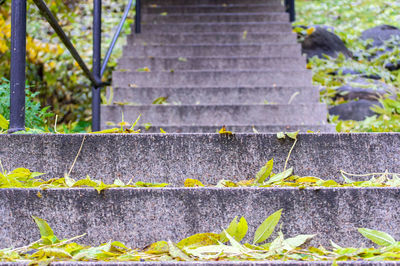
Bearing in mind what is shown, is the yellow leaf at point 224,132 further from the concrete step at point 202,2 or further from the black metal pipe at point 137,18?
the concrete step at point 202,2

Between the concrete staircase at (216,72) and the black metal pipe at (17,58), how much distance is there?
0.80 meters

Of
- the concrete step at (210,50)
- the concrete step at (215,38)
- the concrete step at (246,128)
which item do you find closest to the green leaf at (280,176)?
the concrete step at (246,128)

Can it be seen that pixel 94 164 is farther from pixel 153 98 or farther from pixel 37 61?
pixel 37 61

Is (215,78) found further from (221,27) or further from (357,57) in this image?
(357,57)

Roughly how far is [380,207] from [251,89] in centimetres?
141

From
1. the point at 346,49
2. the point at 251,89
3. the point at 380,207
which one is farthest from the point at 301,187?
the point at 346,49

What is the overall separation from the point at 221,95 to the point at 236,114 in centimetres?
28

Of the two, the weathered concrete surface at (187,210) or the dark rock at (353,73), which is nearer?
the weathered concrete surface at (187,210)

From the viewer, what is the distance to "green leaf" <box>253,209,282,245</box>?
3.02 ft

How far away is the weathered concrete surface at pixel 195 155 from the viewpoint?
4.01 ft

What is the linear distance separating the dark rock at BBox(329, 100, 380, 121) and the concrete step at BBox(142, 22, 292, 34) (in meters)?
0.99

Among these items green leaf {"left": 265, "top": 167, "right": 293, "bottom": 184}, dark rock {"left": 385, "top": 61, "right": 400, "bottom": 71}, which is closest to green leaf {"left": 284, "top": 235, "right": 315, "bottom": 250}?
green leaf {"left": 265, "top": 167, "right": 293, "bottom": 184}

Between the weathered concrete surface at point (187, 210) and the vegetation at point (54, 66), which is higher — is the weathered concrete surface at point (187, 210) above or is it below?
below

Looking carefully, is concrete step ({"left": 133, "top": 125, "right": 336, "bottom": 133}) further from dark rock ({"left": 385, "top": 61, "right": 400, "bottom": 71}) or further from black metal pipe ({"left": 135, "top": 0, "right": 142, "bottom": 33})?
dark rock ({"left": 385, "top": 61, "right": 400, "bottom": 71})
